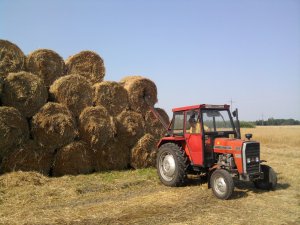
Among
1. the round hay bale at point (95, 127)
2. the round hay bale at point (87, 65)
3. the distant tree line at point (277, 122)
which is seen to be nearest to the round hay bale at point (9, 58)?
the round hay bale at point (87, 65)

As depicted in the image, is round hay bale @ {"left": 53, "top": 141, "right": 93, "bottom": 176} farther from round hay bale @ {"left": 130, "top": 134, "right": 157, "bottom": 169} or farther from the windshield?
the windshield

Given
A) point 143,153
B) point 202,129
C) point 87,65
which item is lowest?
point 143,153

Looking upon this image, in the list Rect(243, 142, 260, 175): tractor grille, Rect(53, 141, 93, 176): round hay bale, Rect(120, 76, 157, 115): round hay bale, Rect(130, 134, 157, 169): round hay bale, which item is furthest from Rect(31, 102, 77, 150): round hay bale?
Rect(243, 142, 260, 175): tractor grille

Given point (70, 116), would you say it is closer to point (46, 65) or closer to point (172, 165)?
point (46, 65)

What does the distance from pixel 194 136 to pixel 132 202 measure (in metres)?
2.11

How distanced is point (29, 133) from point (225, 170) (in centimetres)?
480

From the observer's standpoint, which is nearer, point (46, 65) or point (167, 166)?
point (167, 166)

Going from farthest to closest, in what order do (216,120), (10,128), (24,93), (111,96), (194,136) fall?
(111,96) < (24,93) < (10,128) < (216,120) < (194,136)

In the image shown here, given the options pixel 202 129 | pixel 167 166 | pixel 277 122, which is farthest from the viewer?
pixel 277 122

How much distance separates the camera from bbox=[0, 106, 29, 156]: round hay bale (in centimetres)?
777

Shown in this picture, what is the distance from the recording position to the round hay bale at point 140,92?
10.3 meters

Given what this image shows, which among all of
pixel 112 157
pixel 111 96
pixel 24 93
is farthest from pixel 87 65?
pixel 112 157

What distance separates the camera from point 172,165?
25.9ft

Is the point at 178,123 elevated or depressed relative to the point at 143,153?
elevated
